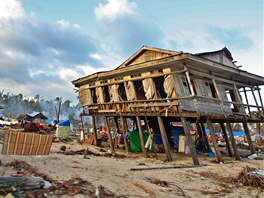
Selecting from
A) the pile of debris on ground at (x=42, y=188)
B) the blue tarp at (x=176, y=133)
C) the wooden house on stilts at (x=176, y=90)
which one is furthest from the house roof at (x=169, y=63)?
the pile of debris on ground at (x=42, y=188)

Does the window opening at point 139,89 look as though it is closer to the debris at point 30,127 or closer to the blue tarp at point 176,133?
the blue tarp at point 176,133

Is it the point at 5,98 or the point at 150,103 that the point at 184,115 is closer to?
the point at 150,103

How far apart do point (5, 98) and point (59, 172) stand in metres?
87.6

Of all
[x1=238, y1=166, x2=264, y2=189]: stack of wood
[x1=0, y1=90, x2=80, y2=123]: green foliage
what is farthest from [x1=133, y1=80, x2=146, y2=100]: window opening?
[x1=0, y1=90, x2=80, y2=123]: green foliage

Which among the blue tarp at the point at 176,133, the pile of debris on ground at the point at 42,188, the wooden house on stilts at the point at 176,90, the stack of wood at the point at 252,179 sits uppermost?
the wooden house on stilts at the point at 176,90

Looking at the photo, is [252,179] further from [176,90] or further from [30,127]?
[30,127]

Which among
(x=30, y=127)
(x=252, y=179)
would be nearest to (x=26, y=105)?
(x=30, y=127)

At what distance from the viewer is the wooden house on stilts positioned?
1091cm

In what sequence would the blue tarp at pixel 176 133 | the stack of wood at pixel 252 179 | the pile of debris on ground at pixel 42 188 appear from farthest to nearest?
the blue tarp at pixel 176 133
the stack of wood at pixel 252 179
the pile of debris on ground at pixel 42 188

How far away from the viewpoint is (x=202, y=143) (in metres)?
16.2

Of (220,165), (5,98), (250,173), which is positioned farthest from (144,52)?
(5,98)

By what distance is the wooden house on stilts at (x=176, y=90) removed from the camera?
10.9m

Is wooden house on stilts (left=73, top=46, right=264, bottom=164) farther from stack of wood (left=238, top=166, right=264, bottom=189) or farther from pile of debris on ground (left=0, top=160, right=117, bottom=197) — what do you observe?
pile of debris on ground (left=0, top=160, right=117, bottom=197)

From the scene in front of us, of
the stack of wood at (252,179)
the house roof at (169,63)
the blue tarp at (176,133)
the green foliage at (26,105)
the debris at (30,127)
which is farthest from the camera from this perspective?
the green foliage at (26,105)
